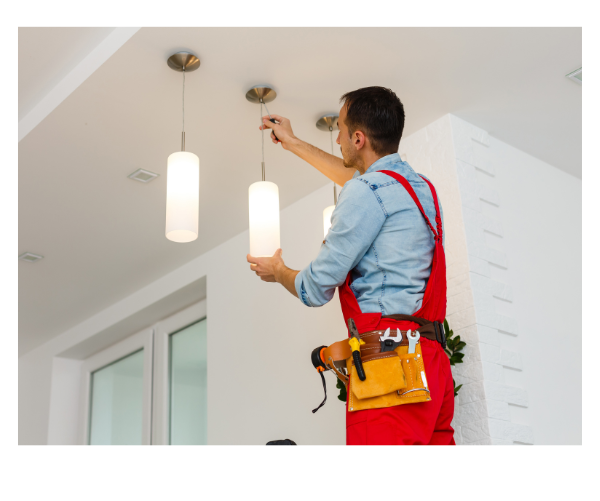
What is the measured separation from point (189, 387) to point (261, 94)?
231 cm

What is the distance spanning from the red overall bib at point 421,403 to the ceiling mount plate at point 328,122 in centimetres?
115

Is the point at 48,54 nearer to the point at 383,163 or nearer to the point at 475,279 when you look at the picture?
the point at 383,163

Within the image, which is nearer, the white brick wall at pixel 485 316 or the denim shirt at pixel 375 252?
the denim shirt at pixel 375 252

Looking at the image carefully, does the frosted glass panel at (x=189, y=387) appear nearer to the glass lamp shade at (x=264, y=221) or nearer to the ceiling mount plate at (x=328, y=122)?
the ceiling mount plate at (x=328, y=122)

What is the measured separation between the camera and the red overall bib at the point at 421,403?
1367 mm

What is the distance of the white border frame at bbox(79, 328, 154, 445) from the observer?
433 centimetres

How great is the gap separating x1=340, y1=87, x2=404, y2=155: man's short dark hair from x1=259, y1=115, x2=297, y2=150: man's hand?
0.70 metres

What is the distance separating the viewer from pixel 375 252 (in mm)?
1474

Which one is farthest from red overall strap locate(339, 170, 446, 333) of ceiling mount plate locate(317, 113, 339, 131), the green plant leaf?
ceiling mount plate locate(317, 113, 339, 131)

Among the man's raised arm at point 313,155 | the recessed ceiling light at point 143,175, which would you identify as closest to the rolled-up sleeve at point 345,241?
the man's raised arm at point 313,155

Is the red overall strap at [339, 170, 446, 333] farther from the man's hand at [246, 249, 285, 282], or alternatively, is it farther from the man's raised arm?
the man's raised arm

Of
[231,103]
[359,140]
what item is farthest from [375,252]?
[231,103]
